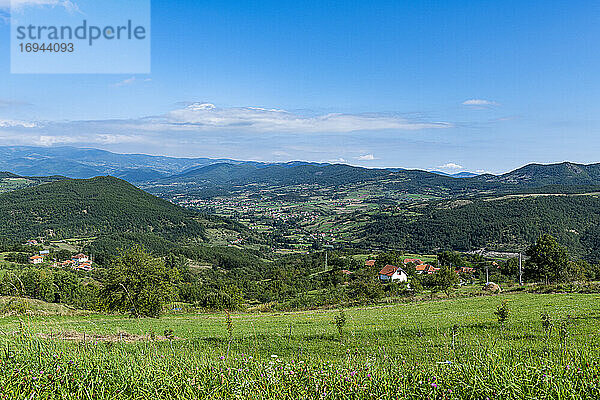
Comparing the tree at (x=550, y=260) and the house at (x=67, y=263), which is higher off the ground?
the tree at (x=550, y=260)

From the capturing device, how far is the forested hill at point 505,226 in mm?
139750

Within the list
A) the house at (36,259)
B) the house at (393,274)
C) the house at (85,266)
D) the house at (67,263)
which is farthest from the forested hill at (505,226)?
the house at (36,259)

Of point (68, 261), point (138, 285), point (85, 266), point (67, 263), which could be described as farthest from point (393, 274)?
point (68, 261)

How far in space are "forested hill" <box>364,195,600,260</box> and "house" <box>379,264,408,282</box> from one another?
3016 inches

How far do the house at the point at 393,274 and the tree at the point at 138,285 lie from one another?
194 feet

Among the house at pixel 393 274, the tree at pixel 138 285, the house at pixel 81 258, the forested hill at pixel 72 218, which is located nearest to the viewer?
the tree at pixel 138 285

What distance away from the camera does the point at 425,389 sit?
3.29 m

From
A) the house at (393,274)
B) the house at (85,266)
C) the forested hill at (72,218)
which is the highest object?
the forested hill at (72,218)

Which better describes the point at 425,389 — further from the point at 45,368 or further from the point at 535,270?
the point at 535,270

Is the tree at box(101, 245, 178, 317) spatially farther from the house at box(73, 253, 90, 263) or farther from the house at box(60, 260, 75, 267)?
the house at box(73, 253, 90, 263)

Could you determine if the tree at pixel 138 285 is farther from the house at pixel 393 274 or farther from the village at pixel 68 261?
the village at pixel 68 261

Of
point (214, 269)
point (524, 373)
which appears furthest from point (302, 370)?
point (214, 269)

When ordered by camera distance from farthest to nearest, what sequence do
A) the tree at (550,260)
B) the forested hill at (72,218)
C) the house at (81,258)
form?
the forested hill at (72,218), the house at (81,258), the tree at (550,260)

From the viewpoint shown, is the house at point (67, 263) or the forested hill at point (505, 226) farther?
the forested hill at point (505, 226)
